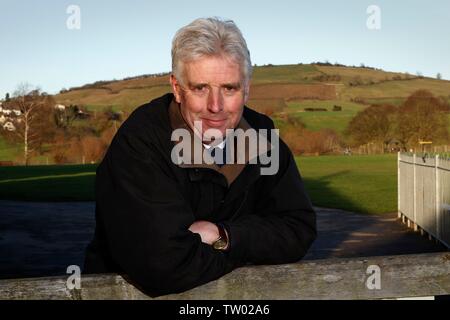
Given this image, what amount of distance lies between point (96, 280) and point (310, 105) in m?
89.7

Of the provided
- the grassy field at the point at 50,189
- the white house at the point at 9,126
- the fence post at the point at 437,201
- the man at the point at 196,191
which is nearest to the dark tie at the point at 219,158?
the man at the point at 196,191

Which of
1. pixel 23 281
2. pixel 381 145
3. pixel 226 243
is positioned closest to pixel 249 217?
pixel 226 243

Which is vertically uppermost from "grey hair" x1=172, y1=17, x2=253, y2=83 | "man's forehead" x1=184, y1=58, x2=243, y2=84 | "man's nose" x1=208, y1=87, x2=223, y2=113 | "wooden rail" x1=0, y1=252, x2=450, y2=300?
"grey hair" x1=172, y1=17, x2=253, y2=83

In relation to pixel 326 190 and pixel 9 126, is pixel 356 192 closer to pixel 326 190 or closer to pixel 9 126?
pixel 326 190

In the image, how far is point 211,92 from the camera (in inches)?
96.0

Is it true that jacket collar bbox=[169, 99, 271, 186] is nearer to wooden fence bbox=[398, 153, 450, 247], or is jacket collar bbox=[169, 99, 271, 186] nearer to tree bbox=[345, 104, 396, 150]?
wooden fence bbox=[398, 153, 450, 247]

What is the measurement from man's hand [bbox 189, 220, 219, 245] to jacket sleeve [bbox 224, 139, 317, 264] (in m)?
0.05

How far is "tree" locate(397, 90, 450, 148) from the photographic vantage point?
268 ft

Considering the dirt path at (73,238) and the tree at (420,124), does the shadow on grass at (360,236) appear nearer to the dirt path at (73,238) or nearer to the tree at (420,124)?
the dirt path at (73,238)

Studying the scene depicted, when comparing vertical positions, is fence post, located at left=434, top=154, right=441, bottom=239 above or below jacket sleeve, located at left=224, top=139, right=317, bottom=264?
below

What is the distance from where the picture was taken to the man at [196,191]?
7.10ft

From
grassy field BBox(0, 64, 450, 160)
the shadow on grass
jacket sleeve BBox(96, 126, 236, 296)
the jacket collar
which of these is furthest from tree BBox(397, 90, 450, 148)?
jacket sleeve BBox(96, 126, 236, 296)

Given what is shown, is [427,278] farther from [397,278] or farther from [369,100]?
[369,100]

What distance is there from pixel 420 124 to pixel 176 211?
271ft
